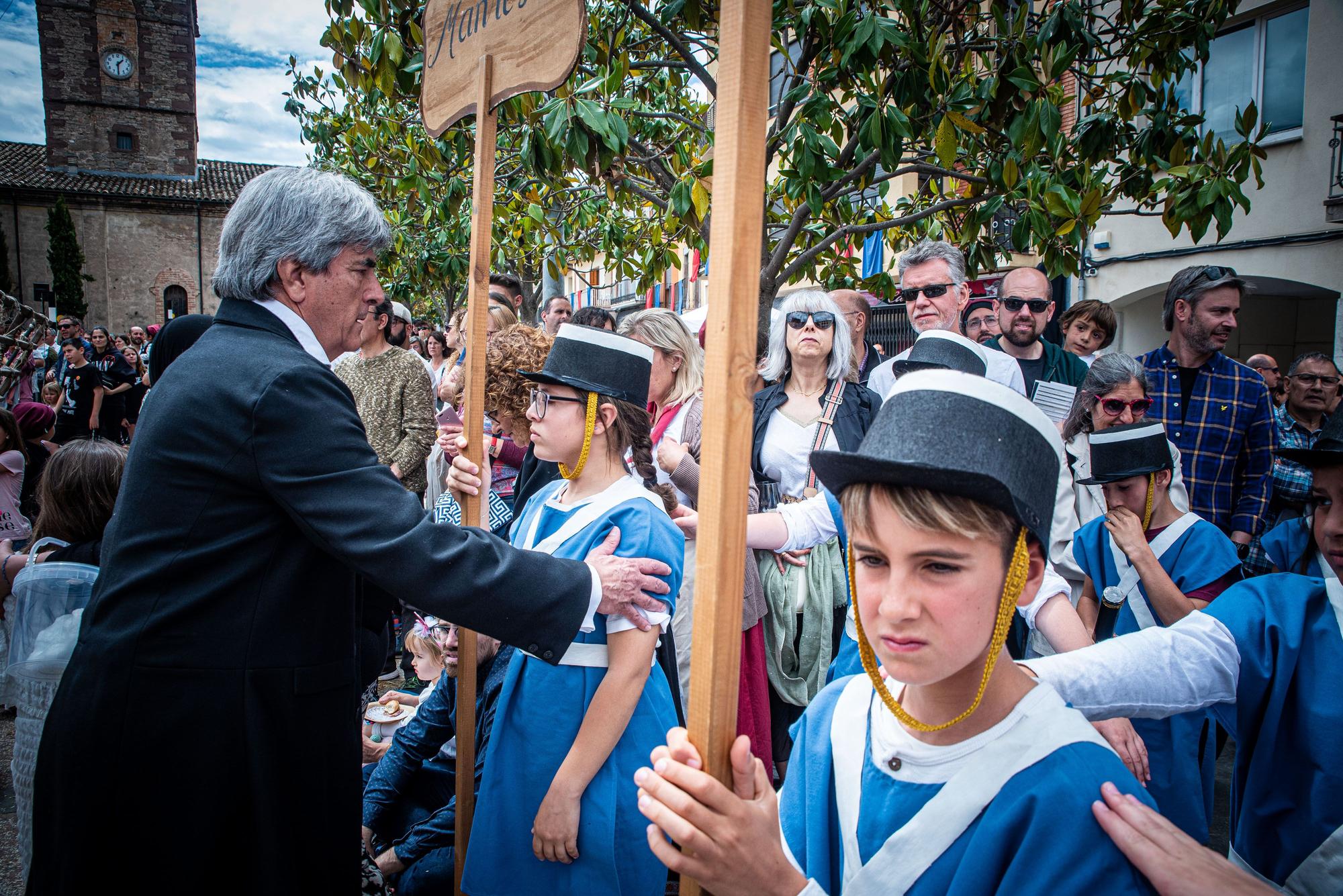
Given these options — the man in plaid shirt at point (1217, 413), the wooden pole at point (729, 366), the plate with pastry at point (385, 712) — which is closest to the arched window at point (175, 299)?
the plate with pastry at point (385, 712)

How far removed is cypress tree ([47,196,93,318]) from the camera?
130ft

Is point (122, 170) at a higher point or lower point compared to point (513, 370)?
higher

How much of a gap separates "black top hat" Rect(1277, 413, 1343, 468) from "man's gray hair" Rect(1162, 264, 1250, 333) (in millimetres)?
2615

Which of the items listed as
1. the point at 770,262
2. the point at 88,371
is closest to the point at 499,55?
the point at 770,262

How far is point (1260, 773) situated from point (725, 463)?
4.60 feet

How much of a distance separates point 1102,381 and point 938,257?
1.09 metres

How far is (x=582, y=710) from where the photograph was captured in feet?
6.89

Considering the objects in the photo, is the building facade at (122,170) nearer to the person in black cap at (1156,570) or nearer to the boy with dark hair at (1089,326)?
the boy with dark hair at (1089,326)

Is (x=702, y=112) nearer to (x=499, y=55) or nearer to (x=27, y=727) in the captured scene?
(x=499, y=55)

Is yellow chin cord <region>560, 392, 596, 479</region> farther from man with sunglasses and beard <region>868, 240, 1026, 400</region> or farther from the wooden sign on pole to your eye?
man with sunglasses and beard <region>868, 240, 1026, 400</region>

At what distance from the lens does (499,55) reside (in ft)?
7.32

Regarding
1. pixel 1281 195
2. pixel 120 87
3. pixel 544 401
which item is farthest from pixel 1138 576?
pixel 120 87

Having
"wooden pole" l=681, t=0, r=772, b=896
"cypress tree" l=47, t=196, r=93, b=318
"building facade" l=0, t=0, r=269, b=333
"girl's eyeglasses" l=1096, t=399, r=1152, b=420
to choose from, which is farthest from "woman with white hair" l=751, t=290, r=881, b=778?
"cypress tree" l=47, t=196, r=93, b=318

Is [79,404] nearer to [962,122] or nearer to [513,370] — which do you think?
[513,370]
